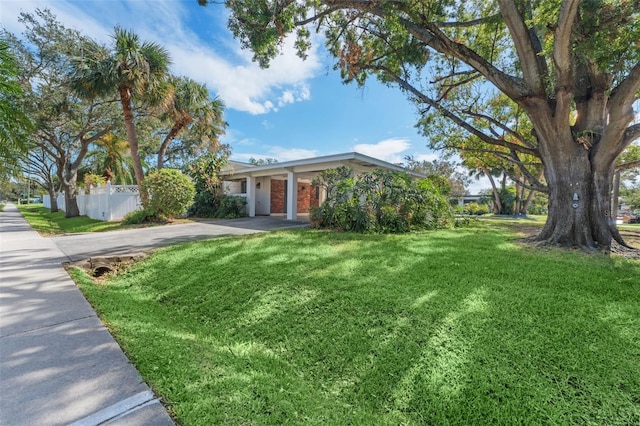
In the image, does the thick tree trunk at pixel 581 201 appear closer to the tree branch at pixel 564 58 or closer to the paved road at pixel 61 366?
the tree branch at pixel 564 58

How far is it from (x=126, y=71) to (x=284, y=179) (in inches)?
387

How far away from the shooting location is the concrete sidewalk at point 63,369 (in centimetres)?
184

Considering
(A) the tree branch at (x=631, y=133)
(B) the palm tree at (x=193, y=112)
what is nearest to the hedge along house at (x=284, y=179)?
(B) the palm tree at (x=193, y=112)

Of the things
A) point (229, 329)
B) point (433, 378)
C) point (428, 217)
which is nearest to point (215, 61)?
point (428, 217)

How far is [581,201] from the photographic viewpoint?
6250 millimetres

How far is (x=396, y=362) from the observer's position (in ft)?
8.07

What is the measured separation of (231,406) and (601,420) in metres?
2.51

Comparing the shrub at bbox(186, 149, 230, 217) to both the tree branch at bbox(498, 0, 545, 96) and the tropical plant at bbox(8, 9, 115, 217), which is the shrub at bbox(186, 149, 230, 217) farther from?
the tree branch at bbox(498, 0, 545, 96)

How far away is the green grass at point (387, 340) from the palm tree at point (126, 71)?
9.55m

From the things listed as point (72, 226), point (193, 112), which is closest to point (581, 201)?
point (193, 112)

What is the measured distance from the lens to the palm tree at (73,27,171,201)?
35.5 feet

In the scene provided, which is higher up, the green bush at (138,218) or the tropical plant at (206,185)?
the tropical plant at (206,185)

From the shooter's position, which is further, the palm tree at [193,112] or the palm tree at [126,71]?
the palm tree at [193,112]

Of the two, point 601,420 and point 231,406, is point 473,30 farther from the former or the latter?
point 231,406
